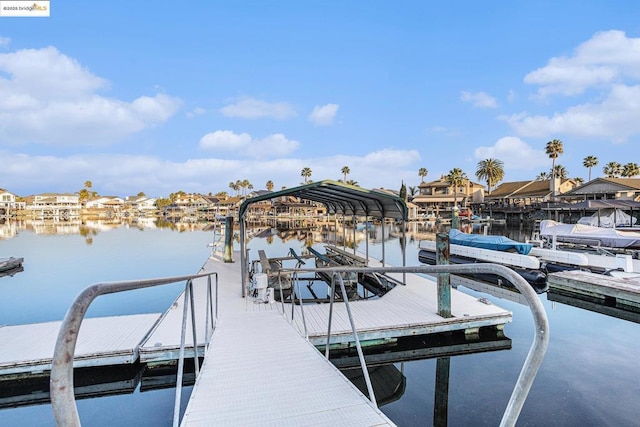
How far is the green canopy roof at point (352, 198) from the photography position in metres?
9.66

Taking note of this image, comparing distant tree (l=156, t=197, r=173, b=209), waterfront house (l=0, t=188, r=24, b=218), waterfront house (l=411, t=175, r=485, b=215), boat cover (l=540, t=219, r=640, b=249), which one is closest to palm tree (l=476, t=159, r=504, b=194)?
waterfront house (l=411, t=175, r=485, b=215)

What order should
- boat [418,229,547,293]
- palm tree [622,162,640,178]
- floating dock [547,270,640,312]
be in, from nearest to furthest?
1. floating dock [547,270,640,312]
2. boat [418,229,547,293]
3. palm tree [622,162,640,178]

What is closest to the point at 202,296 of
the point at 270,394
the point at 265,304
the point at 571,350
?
the point at 265,304

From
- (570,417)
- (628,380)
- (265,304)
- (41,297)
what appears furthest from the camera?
(41,297)

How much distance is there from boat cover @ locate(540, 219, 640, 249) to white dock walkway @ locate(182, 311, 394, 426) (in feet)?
68.5

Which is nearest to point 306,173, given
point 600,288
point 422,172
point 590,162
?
point 422,172

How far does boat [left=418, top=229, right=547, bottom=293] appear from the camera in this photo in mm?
14844

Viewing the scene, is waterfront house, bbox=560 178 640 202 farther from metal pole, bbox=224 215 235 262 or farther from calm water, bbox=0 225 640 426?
metal pole, bbox=224 215 235 262

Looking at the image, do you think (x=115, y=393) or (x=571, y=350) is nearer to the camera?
(x=115, y=393)

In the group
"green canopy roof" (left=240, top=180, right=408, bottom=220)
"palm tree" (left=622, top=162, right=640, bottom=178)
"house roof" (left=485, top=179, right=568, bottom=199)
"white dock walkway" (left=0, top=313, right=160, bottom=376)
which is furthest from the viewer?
"house roof" (left=485, top=179, right=568, bottom=199)

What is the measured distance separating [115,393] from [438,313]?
7491 mm

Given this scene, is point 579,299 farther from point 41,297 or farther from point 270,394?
point 41,297

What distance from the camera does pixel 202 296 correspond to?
34.7 feet

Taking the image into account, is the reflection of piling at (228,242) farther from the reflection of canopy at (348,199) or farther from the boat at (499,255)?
the boat at (499,255)
